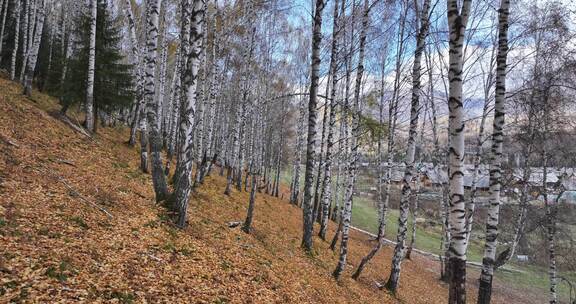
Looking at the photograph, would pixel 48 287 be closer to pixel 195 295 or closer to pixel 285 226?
pixel 195 295

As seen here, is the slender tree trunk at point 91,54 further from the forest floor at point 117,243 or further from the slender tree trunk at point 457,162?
the slender tree trunk at point 457,162

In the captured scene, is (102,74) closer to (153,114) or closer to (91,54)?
(91,54)

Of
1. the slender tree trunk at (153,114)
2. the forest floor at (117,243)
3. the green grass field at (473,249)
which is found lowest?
the green grass field at (473,249)

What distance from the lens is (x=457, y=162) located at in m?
5.46

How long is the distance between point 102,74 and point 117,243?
1246cm

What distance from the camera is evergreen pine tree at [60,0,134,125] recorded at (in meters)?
15.5

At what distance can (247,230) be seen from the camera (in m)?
11.2

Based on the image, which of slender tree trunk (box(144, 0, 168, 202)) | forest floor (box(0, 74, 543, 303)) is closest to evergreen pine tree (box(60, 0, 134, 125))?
forest floor (box(0, 74, 543, 303))

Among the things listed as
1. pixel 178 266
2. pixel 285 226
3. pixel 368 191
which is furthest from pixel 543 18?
pixel 368 191

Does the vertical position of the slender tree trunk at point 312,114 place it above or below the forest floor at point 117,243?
above

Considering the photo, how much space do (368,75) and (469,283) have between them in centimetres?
1428

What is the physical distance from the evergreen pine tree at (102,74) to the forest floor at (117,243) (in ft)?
6.34

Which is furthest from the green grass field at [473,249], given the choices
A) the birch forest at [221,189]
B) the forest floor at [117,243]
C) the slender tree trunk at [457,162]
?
the slender tree trunk at [457,162]

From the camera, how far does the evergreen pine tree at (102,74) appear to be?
50.9 feet
